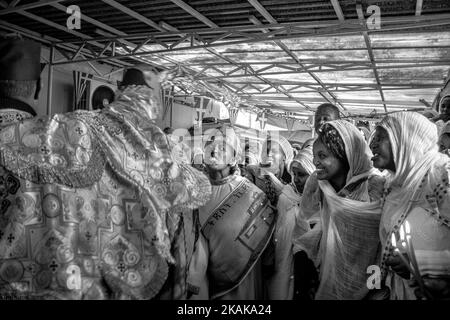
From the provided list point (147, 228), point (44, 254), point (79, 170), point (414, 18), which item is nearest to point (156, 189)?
point (147, 228)

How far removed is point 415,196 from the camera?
1.93 meters

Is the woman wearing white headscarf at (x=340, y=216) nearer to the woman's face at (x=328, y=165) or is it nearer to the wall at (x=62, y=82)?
the woman's face at (x=328, y=165)

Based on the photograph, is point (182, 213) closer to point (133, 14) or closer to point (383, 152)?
point (383, 152)

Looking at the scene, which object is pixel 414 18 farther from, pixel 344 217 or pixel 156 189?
pixel 156 189

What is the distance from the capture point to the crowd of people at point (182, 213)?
150 cm

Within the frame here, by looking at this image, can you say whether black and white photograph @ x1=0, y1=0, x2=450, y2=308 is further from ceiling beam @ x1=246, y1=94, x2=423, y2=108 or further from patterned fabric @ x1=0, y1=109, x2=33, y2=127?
ceiling beam @ x1=246, y1=94, x2=423, y2=108

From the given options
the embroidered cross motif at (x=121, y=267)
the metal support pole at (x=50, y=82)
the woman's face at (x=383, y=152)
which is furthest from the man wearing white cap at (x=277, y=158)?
the metal support pole at (x=50, y=82)

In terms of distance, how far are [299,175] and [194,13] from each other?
3996 millimetres

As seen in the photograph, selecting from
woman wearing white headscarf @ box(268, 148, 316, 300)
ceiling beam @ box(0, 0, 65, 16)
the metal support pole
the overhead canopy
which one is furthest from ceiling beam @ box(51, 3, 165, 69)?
woman wearing white headscarf @ box(268, 148, 316, 300)

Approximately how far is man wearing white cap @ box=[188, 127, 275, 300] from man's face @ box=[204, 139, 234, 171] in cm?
16

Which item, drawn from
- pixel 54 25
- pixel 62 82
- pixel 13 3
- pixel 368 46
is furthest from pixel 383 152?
pixel 62 82

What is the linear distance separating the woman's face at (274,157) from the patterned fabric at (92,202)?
8.97ft

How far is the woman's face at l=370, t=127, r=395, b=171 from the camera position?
82.6 inches
